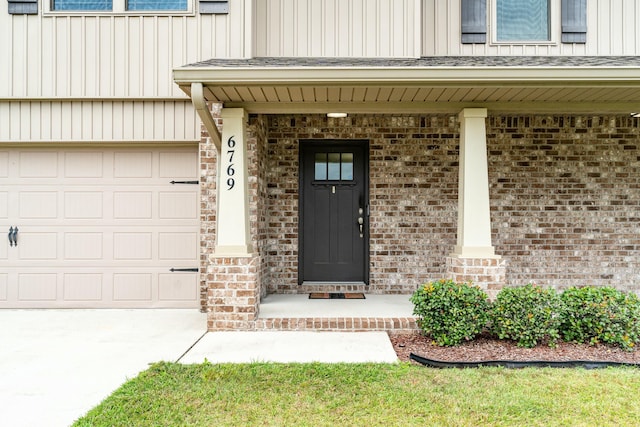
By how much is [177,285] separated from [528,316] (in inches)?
167

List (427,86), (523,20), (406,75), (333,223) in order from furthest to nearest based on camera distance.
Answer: (333,223), (523,20), (427,86), (406,75)

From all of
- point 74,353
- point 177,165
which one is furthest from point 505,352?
point 177,165

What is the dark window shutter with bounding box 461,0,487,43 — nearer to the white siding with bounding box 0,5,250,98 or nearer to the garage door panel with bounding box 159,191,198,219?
the white siding with bounding box 0,5,250,98

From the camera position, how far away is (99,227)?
6.08 metres

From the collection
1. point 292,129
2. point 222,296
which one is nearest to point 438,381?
point 222,296

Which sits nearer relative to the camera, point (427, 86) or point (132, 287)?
point (427, 86)

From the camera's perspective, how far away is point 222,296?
4.78 meters

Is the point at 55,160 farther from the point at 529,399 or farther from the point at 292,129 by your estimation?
the point at 529,399

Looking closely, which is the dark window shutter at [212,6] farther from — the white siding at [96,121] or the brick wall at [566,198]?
the brick wall at [566,198]

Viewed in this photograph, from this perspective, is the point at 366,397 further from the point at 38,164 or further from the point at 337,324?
the point at 38,164

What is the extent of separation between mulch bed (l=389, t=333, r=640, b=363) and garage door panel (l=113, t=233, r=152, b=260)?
3.53 metres

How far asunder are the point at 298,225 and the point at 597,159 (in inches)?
166

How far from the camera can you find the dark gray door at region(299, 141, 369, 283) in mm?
6402

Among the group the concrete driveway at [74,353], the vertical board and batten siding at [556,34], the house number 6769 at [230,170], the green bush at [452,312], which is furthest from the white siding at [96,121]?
the green bush at [452,312]
